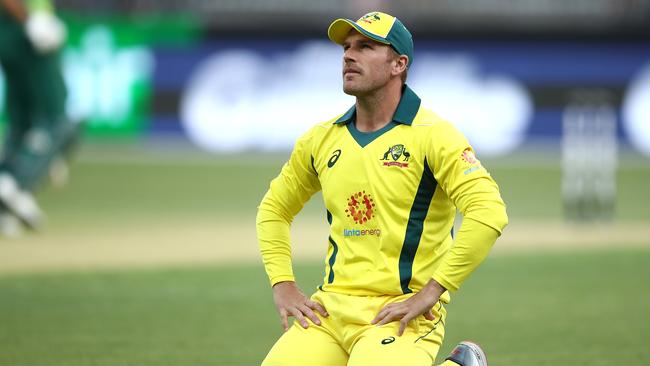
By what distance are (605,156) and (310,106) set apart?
12.2 m

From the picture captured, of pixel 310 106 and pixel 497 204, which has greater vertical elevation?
pixel 497 204

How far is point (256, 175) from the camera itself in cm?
2225

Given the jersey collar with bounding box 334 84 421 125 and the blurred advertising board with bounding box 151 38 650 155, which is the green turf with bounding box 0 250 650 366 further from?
the blurred advertising board with bounding box 151 38 650 155

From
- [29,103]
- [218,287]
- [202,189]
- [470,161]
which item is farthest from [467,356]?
[202,189]

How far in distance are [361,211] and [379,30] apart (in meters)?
0.81

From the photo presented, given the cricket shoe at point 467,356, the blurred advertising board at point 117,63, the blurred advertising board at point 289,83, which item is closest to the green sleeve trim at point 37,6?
the cricket shoe at point 467,356

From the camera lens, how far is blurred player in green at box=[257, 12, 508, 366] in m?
5.34

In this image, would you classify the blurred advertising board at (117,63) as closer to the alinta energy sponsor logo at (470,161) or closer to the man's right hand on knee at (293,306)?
the man's right hand on knee at (293,306)

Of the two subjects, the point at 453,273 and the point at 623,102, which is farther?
the point at 623,102

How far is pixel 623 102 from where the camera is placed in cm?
2661

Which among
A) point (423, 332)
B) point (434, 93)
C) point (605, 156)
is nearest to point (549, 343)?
point (423, 332)

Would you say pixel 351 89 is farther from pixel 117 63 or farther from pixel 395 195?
pixel 117 63

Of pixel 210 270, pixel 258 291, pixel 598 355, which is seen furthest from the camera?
pixel 210 270

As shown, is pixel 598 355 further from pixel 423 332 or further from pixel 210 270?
pixel 210 270
